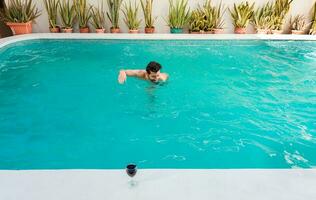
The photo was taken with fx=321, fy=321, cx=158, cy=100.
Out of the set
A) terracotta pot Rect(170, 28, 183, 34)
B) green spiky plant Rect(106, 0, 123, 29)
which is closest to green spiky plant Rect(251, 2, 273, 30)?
terracotta pot Rect(170, 28, 183, 34)

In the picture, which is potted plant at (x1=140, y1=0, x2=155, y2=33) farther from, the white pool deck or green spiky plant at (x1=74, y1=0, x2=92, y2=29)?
the white pool deck

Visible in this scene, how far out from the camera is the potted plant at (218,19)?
934 cm

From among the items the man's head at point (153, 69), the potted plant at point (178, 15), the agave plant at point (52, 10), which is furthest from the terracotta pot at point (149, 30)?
the man's head at point (153, 69)

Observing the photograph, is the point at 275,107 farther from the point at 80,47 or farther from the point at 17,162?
the point at 80,47

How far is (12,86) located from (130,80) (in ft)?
7.02

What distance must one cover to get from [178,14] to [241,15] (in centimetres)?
186

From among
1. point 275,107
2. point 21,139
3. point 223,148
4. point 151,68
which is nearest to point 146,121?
point 151,68

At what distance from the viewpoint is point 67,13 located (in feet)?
29.0

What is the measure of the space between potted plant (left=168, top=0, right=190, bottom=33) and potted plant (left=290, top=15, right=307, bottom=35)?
3.33 m

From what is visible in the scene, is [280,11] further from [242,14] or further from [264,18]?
[242,14]

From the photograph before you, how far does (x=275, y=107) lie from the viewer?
532 cm

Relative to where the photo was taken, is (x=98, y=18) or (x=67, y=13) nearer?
(x=67, y=13)
